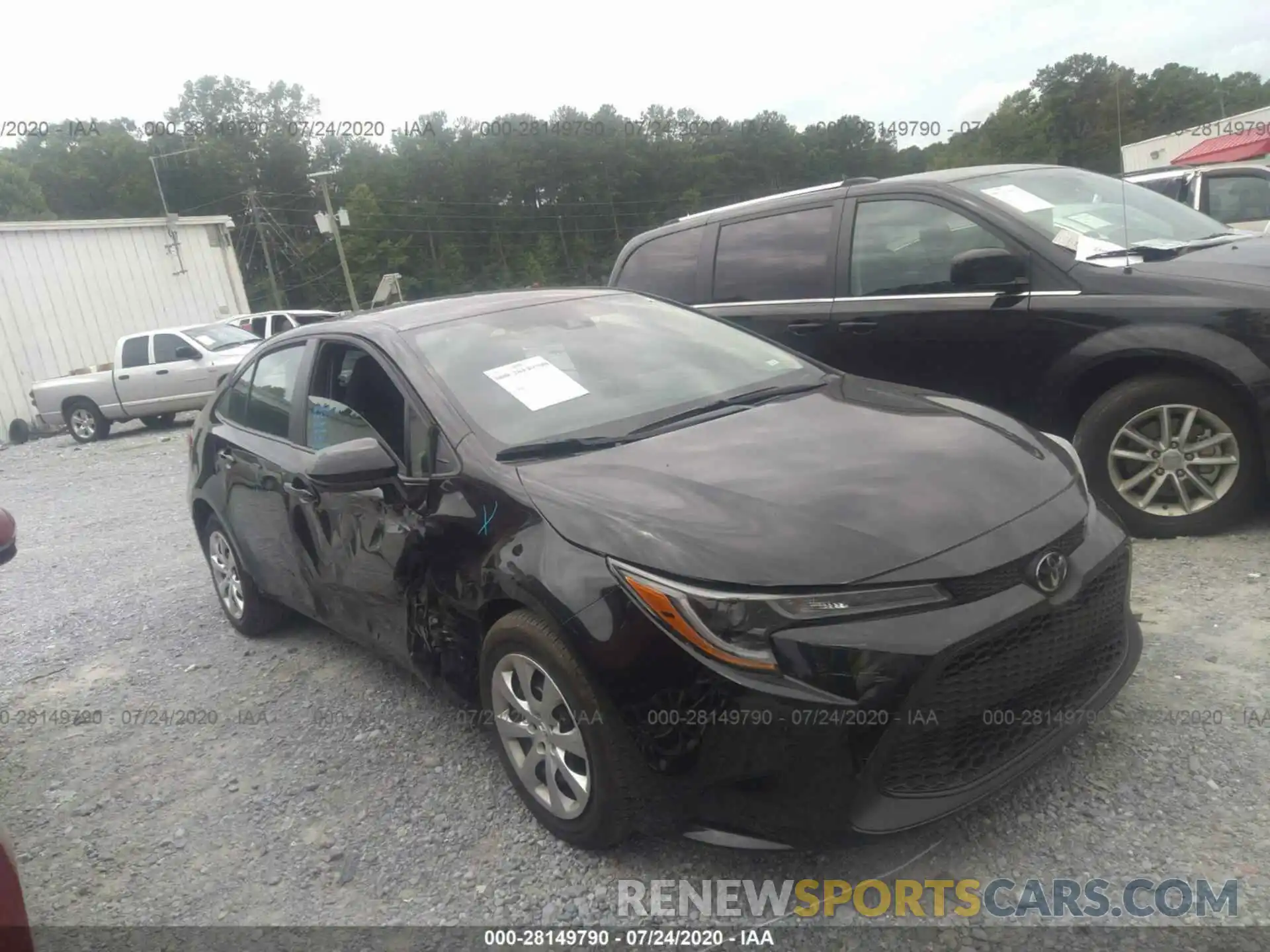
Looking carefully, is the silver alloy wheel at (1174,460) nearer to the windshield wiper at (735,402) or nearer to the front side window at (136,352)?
the windshield wiper at (735,402)

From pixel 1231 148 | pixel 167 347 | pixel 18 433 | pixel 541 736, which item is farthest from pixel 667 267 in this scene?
pixel 18 433

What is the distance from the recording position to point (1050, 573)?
2.42 meters

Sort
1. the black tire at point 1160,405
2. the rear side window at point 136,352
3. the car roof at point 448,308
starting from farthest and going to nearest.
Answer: the rear side window at point 136,352, the black tire at point 1160,405, the car roof at point 448,308

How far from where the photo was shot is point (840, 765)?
2213mm

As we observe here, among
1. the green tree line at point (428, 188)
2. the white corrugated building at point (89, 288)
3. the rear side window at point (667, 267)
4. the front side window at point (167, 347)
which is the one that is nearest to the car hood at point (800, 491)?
the rear side window at point (667, 267)

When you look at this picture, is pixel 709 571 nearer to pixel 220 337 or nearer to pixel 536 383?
pixel 536 383

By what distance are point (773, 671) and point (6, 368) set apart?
72.8 ft

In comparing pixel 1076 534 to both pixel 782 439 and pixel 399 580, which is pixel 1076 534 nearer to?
pixel 782 439

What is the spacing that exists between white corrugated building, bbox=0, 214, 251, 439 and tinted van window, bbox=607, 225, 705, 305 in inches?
708

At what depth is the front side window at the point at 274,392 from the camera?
407 cm

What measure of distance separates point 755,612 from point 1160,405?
289cm

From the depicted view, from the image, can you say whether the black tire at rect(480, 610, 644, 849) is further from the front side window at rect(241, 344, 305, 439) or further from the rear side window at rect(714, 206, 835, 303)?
the rear side window at rect(714, 206, 835, 303)

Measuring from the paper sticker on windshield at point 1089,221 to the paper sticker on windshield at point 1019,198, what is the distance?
13 cm

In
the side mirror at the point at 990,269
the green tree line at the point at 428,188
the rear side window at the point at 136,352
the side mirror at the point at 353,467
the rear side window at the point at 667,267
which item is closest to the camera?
the side mirror at the point at 353,467
